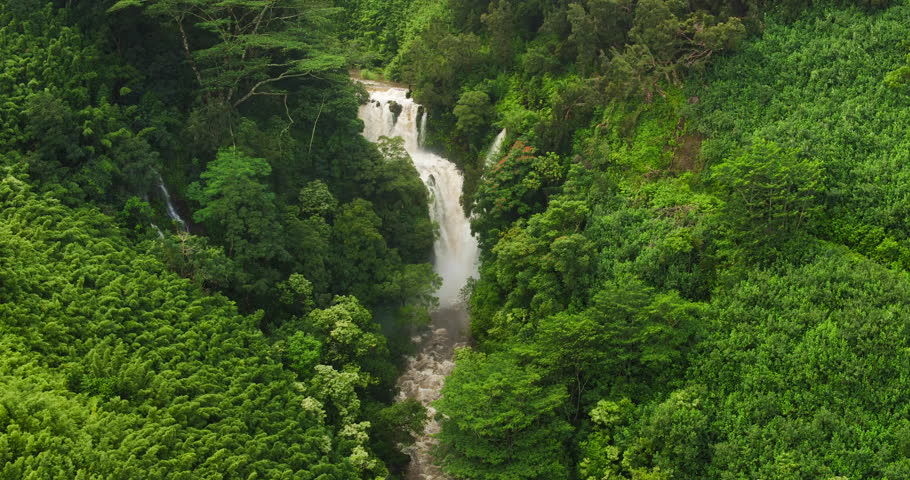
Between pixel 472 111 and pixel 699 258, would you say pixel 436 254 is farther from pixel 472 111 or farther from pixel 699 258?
pixel 699 258

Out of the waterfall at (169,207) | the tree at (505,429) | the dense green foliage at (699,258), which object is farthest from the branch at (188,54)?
the tree at (505,429)

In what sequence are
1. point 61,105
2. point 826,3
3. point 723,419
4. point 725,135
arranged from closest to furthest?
point 723,419
point 61,105
point 725,135
point 826,3

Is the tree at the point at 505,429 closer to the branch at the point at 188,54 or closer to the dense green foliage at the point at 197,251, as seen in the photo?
the dense green foliage at the point at 197,251

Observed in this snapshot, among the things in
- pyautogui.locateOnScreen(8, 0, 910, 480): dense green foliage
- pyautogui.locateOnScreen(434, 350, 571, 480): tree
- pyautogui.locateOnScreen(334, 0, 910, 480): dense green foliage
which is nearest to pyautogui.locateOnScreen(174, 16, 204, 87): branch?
pyautogui.locateOnScreen(8, 0, 910, 480): dense green foliage

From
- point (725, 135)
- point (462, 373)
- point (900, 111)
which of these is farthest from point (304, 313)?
point (900, 111)

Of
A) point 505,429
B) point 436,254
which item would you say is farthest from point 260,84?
point 505,429

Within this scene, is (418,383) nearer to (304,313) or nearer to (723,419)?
(304,313)
